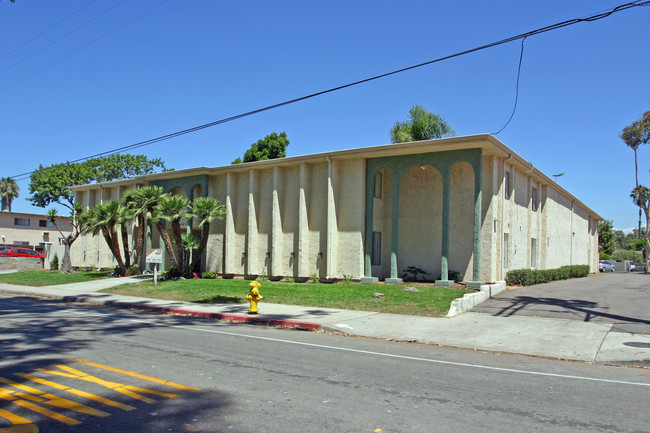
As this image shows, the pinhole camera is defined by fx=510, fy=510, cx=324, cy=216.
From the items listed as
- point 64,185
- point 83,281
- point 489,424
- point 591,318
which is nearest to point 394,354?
point 489,424

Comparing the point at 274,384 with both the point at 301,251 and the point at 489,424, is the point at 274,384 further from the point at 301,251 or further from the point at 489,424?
the point at 301,251

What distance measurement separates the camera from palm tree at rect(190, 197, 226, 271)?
25234 millimetres

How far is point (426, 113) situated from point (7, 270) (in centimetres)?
3151

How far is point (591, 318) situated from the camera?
13.5 m

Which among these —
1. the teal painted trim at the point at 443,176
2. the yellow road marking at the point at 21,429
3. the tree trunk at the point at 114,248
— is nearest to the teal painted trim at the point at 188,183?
the tree trunk at the point at 114,248

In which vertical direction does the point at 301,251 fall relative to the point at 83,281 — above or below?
above

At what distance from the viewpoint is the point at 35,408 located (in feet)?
18.3

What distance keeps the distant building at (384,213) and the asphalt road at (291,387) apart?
10562mm

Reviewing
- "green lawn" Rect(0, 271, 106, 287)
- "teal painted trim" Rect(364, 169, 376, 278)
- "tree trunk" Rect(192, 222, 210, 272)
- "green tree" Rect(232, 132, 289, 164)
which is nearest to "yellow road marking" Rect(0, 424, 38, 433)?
"teal painted trim" Rect(364, 169, 376, 278)

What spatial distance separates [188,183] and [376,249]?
1223 cm

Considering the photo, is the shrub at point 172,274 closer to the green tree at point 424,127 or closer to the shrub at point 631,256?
the green tree at point 424,127

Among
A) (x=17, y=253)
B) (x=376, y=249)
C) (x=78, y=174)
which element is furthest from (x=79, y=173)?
(x=376, y=249)

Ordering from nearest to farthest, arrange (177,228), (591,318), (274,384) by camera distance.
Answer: (274,384), (591,318), (177,228)

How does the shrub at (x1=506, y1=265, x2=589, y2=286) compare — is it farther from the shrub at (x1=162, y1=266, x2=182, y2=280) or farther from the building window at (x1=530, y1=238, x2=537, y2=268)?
the shrub at (x1=162, y1=266, x2=182, y2=280)
